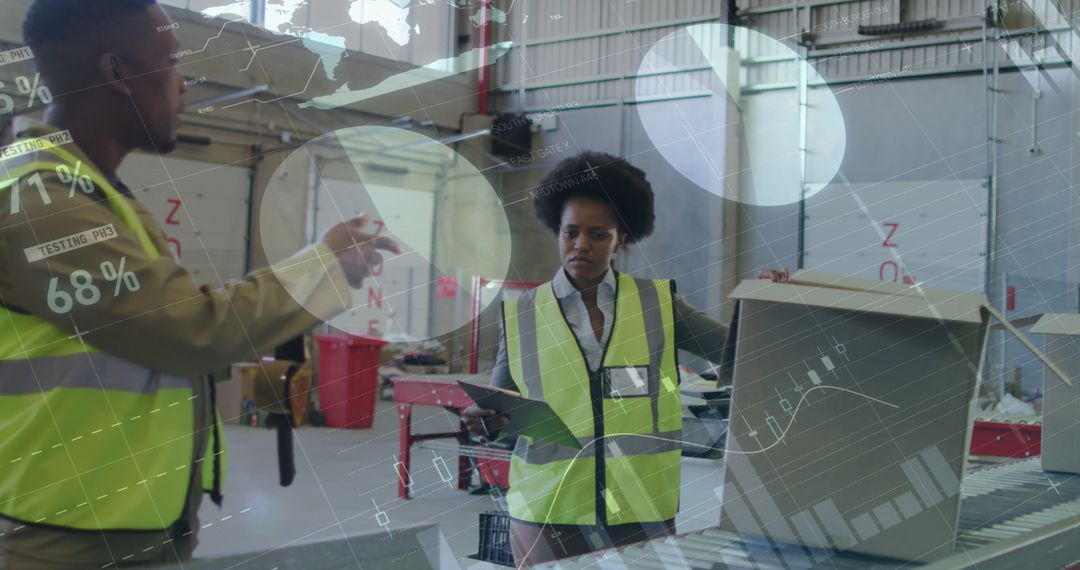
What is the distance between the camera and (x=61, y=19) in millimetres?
626

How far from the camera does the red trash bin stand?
721 mm

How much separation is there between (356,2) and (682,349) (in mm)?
636

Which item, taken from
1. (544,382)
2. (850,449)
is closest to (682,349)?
(544,382)

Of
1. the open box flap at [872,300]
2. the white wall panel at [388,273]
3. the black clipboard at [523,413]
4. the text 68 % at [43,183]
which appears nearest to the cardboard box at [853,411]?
the open box flap at [872,300]

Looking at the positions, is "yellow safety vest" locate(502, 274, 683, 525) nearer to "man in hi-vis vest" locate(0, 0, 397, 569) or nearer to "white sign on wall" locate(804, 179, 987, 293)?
"white sign on wall" locate(804, 179, 987, 293)

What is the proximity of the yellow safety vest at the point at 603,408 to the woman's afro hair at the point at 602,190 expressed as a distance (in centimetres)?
8

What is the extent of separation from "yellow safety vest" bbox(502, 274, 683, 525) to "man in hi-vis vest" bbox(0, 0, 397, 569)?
1.67ft

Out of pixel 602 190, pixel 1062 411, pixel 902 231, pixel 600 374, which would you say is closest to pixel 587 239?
pixel 602 190

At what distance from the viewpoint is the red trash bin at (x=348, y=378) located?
2.37ft

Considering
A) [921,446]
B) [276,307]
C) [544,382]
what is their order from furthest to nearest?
[544,382], [921,446], [276,307]

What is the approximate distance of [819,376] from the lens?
94 cm

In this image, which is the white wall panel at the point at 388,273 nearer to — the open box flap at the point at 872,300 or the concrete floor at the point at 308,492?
the concrete floor at the point at 308,492

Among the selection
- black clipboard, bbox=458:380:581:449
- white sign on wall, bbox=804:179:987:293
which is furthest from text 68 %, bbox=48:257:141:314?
white sign on wall, bbox=804:179:987:293

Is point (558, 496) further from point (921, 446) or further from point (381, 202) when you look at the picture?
point (381, 202)
